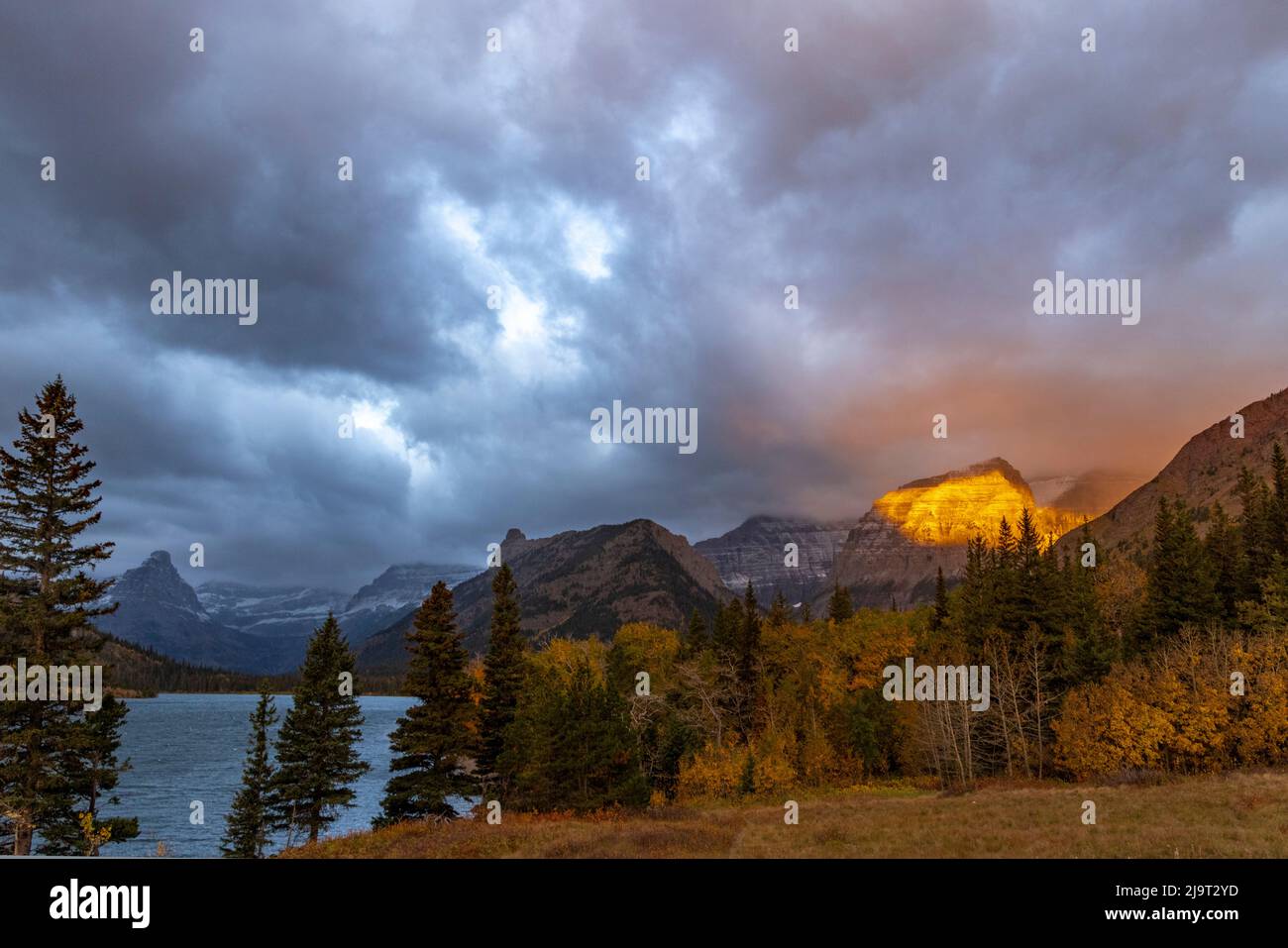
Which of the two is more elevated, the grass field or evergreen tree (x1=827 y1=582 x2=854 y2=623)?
evergreen tree (x1=827 y1=582 x2=854 y2=623)

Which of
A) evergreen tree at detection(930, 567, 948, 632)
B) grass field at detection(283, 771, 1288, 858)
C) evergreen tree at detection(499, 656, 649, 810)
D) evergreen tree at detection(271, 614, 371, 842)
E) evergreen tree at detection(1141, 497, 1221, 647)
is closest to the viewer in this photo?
grass field at detection(283, 771, 1288, 858)

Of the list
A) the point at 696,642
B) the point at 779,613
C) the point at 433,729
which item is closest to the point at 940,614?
the point at 779,613

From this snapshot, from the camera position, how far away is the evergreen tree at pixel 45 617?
134ft

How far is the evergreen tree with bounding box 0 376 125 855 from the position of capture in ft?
134

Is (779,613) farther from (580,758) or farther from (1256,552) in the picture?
(580,758)

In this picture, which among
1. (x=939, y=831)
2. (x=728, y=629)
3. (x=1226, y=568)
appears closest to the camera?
(x=939, y=831)

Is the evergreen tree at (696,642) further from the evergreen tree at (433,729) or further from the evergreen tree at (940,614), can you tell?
the evergreen tree at (433,729)

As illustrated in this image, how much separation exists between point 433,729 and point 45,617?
1078 inches

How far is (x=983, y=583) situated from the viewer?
92125 millimetres

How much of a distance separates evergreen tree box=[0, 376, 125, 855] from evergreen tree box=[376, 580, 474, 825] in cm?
2051

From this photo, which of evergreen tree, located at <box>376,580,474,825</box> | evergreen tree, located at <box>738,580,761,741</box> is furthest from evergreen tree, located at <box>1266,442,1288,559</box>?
evergreen tree, located at <box>376,580,474,825</box>

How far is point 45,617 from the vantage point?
41.4m

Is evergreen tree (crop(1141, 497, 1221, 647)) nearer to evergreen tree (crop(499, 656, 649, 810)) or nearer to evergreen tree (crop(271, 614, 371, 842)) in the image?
evergreen tree (crop(499, 656, 649, 810))
